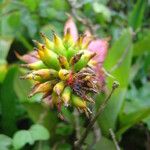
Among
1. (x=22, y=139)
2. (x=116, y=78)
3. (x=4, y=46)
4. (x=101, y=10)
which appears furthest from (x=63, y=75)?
(x=101, y=10)

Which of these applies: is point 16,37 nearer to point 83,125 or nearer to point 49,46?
point 83,125

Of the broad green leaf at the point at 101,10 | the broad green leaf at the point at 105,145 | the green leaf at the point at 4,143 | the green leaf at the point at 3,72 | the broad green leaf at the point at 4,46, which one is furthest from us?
the broad green leaf at the point at 101,10

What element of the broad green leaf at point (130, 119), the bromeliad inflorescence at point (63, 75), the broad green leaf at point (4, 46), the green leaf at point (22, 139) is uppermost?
the bromeliad inflorescence at point (63, 75)

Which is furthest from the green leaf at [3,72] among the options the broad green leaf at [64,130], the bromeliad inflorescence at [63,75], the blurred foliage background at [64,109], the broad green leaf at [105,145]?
the bromeliad inflorescence at [63,75]

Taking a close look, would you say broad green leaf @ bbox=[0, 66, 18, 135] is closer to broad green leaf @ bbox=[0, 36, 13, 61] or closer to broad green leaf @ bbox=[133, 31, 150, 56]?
broad green leaf @ bbox=[0, 36, 13, 61]

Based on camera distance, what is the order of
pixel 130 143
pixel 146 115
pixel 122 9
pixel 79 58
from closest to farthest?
pixel 79 58 < pixel 146 115 < pixel 130 143 < pixel 122 9

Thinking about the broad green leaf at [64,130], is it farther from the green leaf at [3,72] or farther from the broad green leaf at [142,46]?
the broad green leaf at [142,46]

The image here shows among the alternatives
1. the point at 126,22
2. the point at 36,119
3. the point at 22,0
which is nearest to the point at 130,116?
the point at 36,119

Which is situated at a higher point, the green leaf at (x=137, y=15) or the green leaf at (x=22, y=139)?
the green leaf at (x=137, y=15)
